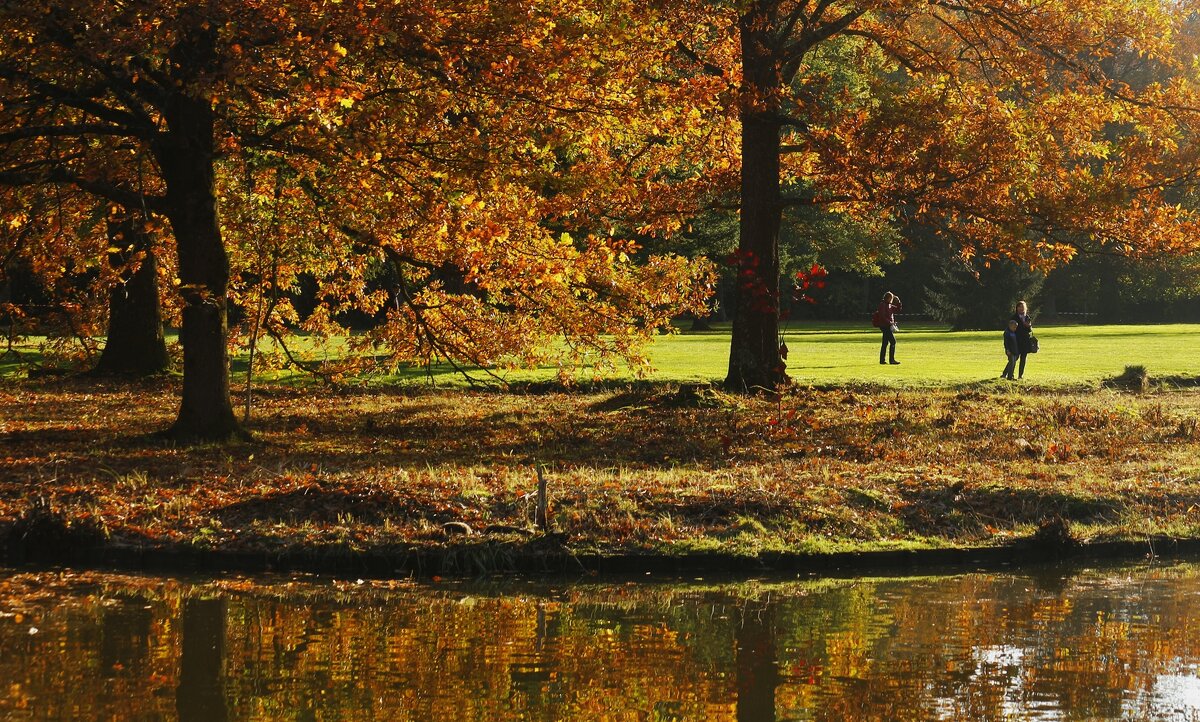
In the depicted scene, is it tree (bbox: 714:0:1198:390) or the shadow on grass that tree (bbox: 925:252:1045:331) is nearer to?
tree (bbox: 714:0:1198:390)

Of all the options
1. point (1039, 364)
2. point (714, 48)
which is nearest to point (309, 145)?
point (714, 48)

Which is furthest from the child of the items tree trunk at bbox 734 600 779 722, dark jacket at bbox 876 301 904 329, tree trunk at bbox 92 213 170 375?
tree trunk at bbox 734 600 779 722

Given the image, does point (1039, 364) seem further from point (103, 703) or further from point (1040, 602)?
point (103, 703)

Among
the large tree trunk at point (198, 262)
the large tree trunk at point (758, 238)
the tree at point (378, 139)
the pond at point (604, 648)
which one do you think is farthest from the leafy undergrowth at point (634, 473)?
the tree at point (378, 139)

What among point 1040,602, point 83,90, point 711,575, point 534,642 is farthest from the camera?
point 83,90

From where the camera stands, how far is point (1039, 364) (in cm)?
3033

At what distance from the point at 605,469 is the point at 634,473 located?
0.61m

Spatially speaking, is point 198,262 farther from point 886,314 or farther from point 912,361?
point 912,361

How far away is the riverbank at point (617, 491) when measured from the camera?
33.4 feet

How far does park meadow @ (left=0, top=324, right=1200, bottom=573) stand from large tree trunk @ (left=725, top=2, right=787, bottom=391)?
72 cm

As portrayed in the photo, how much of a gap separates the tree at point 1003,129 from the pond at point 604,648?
894 centimetres

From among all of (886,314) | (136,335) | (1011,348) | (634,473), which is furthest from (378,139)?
(886,314)

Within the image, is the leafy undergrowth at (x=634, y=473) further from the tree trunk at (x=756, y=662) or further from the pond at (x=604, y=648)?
the tree trunk at (x=756, y=662)

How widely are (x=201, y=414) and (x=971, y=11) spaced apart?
1139 centimetres
